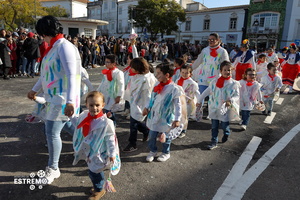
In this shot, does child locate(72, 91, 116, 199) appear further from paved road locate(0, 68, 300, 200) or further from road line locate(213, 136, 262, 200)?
road line locate(213, 136, 262, 200)

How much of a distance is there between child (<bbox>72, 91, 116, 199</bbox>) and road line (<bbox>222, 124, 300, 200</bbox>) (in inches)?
57.3

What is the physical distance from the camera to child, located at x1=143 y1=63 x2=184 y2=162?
346cm

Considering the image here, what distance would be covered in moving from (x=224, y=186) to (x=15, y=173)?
269 centimetres

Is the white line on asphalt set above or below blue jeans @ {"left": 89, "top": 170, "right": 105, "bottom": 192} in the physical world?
below

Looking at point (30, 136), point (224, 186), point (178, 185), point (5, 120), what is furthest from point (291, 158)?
point (5, 120)

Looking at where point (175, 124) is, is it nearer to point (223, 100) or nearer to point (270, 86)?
point (223, 100)

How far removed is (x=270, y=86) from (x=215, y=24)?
41.2 meters

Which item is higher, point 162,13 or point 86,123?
point 162,13

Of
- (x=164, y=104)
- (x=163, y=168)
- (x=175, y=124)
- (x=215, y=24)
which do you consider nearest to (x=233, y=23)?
(x=215, y=24)

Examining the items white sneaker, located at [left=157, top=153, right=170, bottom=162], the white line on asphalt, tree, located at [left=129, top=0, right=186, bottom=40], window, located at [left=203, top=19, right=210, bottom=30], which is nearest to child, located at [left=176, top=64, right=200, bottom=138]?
white sneaker, located at [left=157, top=153, right=170, bottom=162]

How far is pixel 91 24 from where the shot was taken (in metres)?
21.5

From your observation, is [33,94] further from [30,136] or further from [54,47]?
[30,136]

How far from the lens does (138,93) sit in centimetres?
408

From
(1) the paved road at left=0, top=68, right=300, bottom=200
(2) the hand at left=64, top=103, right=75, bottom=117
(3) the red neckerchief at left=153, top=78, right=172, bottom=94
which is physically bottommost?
(1) the paved road at left=0, top=68, right=300, bottom=200
